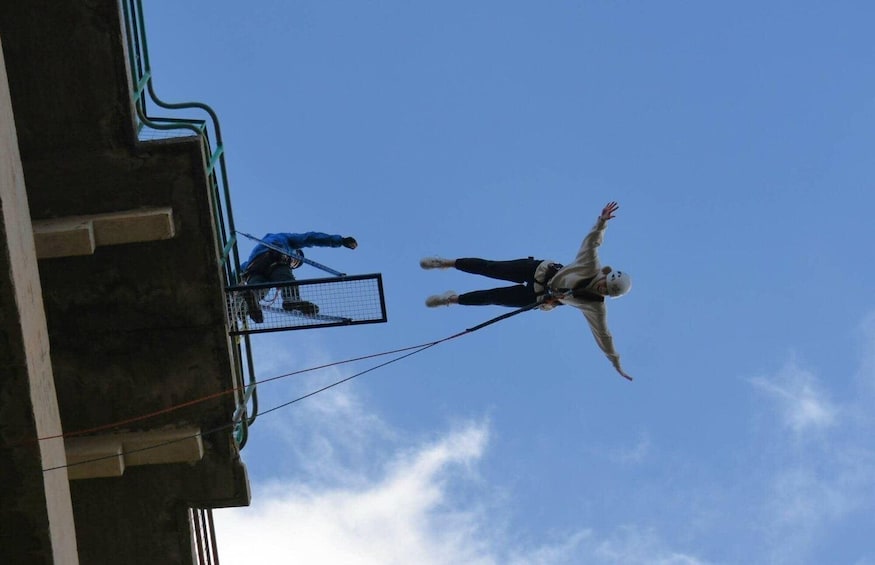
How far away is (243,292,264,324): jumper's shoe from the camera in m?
11.4

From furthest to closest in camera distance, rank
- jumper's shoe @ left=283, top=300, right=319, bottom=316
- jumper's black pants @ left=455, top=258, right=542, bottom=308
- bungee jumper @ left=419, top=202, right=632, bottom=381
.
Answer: jumper's black pants @ left=455, top=258, right=542, bottom=308 → bungee jumper @ left=419, top=202, right=632, bottom=381 → jumper's shoe @ left=283, top=300, right=319, bottom=316

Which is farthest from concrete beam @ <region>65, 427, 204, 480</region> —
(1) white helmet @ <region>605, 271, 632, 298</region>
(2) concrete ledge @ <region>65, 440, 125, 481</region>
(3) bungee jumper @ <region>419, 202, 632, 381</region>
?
(1) white helmet @ <region>605, 271, 632, 298</region>

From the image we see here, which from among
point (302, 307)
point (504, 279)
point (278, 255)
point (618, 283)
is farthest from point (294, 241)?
point (618, 283)

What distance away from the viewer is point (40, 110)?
35.0 feet

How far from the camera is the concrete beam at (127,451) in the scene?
438 inches

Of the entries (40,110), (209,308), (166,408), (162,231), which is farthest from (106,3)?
(166,408)

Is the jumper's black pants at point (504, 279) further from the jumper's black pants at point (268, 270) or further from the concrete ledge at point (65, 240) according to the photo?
the concrete ledge at point (65, 240)

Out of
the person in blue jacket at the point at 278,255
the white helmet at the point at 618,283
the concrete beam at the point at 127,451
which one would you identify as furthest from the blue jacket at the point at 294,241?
the white helmet at the point at 618,283

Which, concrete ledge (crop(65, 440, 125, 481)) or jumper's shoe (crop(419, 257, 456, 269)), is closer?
concrete ledge (crop(65, 440, 125, 481))

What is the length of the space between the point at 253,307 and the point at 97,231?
6.37ft

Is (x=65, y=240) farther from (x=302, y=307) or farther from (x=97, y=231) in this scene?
(x=302, y=307)

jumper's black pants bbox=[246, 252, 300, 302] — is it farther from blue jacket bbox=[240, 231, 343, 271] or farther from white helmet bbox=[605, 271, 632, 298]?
white helmet bbox=[605, 271, 632, 298]

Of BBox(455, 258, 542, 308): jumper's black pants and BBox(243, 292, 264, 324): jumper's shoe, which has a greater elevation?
BBox(455, 258, 542, 308): jumper's black pants

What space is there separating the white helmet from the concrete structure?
4.53m
